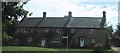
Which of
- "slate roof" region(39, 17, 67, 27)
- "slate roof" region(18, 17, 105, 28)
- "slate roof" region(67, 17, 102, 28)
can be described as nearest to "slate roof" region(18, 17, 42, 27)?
"slate roof" region(18, 17, 105, 28)

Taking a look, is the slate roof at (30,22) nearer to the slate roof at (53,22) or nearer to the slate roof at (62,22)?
the slate roof at (62,22)

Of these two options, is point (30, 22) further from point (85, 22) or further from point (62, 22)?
point (85, 22)

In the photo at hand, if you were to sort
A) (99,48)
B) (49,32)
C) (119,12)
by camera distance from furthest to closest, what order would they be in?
(49,32)
(99,48)
(119,12)

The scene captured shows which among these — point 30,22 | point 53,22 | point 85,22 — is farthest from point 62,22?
point 30,22

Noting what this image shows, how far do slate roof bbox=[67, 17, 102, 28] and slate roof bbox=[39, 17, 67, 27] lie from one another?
89 cm

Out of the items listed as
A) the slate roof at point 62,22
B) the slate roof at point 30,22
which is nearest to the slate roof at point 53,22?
the slate roof at point 62,22

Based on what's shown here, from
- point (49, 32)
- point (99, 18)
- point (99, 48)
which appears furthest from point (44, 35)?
point (99, 48)

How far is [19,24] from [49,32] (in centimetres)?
377

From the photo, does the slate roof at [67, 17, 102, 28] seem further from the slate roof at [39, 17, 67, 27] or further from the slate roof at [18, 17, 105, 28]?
the slate roof at [39, 17, 67, 27]

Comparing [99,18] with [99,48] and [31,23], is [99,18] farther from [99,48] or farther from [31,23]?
[99,48]

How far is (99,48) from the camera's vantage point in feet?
71.6

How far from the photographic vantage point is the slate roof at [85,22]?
32.8 metres

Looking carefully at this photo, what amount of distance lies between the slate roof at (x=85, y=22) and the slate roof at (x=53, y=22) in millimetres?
886

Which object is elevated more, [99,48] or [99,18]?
[99,18]
